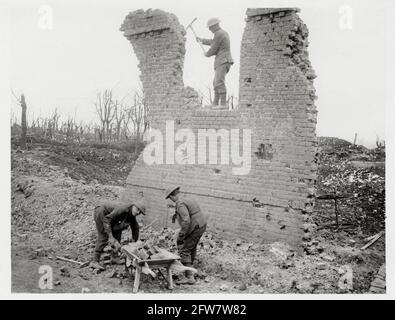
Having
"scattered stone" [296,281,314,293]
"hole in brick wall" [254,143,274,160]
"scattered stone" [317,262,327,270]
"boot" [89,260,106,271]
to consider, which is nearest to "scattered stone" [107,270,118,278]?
"boot" [89,260,106,271]

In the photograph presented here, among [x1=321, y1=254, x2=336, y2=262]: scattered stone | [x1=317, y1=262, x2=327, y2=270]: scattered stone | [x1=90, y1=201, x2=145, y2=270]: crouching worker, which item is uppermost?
[x1=90, y1=201, x2=145, y2=270]: crouching worker

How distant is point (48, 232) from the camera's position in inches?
376

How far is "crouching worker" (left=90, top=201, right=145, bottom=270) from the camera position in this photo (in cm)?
677

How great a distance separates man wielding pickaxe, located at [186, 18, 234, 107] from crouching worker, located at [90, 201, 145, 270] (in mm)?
2739

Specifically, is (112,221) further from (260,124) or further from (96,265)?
(260,124)

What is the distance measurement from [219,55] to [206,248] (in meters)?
3.63

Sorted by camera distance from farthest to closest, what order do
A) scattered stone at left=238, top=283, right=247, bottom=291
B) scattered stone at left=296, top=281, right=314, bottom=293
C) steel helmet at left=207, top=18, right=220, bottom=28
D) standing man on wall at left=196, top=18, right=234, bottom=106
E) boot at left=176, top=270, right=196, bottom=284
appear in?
standing man on wall at left=196, top=18, right=234, bottom=106 < steel helmet at left=207, top=18, right=220, bottom=28 < boot at left=176, top=270, right=196, bottom=284 < scattered stone at left=238, top=283, right=247, bottom=291 < scattered stone at left=296, top=281, right=314, bottom=293

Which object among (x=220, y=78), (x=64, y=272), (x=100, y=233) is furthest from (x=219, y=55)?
(x=64, y=272)

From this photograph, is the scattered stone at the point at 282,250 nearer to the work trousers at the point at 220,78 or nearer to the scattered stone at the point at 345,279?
the scattered stone at the point at 345,279

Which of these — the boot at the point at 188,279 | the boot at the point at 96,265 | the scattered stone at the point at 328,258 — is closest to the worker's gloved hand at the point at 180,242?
the boot at the point at 188,279

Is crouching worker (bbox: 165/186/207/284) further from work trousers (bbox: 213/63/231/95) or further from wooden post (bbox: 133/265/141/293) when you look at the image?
work trousers (bbox: 213/63/231/95)

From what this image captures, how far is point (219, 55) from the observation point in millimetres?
8234
